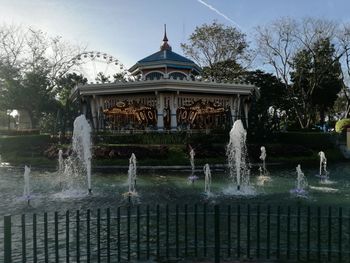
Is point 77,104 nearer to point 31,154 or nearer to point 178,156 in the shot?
point 31,154

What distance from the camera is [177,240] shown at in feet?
23.4

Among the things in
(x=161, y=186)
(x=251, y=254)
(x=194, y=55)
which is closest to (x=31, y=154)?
(x=161, y=186)

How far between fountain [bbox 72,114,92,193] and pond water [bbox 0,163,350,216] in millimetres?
1193

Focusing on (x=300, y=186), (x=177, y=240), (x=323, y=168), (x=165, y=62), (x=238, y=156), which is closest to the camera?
(x=177, y=240)

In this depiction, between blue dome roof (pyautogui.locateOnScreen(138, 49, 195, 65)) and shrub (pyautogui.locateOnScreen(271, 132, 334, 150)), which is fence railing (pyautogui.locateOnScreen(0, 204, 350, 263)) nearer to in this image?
shrub (pyautogui.locateOnScreen(271, 132, 334, 150))

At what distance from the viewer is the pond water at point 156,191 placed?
45.3ft

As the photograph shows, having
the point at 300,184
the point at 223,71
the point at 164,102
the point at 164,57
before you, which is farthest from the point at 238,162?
the point at 223,71

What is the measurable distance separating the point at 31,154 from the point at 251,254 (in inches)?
921

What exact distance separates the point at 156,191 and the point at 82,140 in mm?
8256

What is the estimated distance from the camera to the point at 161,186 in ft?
58.0

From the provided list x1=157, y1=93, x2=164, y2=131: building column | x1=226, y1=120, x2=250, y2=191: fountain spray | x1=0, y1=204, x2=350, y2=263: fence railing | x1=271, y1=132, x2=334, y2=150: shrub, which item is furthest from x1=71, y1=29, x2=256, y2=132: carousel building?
x1=0, y1=204, x2=350, y2=263: fence railing

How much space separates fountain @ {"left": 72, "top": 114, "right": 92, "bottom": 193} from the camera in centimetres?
2078

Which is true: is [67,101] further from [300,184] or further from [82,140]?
[300,184]

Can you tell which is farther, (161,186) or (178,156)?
(178,156)
